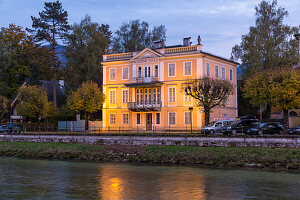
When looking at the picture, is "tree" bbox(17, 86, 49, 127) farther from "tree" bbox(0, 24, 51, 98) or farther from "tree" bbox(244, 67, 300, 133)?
"tree" bbox(244, 67, 300, 133)

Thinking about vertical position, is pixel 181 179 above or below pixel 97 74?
below

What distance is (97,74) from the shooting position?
63594mm

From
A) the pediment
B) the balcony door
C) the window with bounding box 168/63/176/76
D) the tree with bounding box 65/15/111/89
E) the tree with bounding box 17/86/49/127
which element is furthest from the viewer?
the tree with bounding box 65/15/111/89

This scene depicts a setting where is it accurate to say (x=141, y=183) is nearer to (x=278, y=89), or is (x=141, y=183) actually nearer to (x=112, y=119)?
(x=278, y=89)

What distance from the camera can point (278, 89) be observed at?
3488 cm

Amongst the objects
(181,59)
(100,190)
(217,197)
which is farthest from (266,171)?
(181,59)

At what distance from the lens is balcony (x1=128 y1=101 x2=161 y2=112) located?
52.4 metres

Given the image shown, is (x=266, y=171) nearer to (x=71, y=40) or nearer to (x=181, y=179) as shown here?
(x=181, y=179)

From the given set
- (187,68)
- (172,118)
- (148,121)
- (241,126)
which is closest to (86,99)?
(148,121)

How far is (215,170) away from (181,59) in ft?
96.6

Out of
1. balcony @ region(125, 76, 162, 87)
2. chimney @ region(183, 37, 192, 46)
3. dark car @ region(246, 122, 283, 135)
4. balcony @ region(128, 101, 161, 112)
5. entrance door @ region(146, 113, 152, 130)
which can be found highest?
chimney @ region(183, 37, 192, 46)

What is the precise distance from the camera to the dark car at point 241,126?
39.4m

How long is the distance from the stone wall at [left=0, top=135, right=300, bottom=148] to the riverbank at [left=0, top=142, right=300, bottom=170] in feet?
3.49

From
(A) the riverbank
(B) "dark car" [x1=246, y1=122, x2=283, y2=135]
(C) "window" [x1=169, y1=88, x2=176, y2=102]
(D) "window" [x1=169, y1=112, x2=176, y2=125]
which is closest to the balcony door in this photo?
(C) "window" [x1=169, y1=88, x2=176, y2=102]
